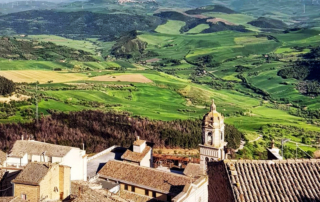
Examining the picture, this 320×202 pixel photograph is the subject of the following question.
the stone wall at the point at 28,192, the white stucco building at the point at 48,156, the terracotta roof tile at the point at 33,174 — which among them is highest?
the terracotta roof tile at the point at 33,174

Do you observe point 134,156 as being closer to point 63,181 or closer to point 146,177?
point 146,177

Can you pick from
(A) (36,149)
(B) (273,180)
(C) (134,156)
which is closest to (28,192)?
(A) (36,149)

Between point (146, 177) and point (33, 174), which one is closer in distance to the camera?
point (33, 174)

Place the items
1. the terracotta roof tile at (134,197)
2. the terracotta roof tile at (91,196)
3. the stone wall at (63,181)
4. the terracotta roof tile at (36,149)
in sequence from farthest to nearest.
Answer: the terracotta roof tile at (36,149) < the terracotta roof tile at (134,197) < the stone wall at (63,181) < the terracotta roof tile at (91,196)

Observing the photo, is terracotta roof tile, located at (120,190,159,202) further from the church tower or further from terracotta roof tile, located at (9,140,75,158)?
the church tower

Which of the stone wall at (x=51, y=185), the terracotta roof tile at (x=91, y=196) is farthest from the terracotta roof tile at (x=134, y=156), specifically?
the stone wall at (x=51, y=185)

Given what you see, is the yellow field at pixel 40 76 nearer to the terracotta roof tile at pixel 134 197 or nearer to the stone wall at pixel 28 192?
the terracotta roof tile at pixel 134 197

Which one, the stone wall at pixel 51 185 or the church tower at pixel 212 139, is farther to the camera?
the church tower at pixel 212 139
